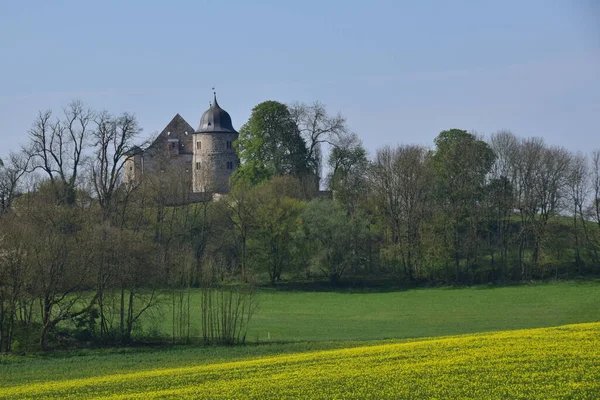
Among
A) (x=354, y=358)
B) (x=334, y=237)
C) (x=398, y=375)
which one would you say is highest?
(x=334, y=237)

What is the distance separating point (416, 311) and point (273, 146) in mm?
30960

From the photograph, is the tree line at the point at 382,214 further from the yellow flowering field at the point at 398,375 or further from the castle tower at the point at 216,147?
the yellow flowering field at the point at 398,375

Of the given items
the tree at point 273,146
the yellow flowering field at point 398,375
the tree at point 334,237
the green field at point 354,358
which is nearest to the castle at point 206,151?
the tree at point 273,146

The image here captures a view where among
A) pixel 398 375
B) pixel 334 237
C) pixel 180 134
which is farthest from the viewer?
pixel 180 134

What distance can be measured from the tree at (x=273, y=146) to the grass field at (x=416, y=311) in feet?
60.3

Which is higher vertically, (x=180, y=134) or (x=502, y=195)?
(x=180, y=134)

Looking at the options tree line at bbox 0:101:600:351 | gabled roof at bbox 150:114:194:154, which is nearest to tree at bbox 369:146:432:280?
tree line at bbox 0:101:600:351

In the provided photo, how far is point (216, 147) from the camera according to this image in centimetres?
10181

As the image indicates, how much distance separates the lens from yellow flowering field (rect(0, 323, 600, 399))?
2563cm

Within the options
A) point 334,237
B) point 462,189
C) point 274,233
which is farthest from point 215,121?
point 462,189

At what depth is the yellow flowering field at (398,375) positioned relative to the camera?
1009 inches

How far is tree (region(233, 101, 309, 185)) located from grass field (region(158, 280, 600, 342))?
1838cm

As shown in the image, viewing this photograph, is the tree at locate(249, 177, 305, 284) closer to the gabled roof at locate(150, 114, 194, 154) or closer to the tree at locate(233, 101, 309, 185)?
the tree at locate(233, 101, 309, 185)

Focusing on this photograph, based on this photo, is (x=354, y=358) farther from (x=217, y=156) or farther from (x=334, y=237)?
(x=217, y=156)
